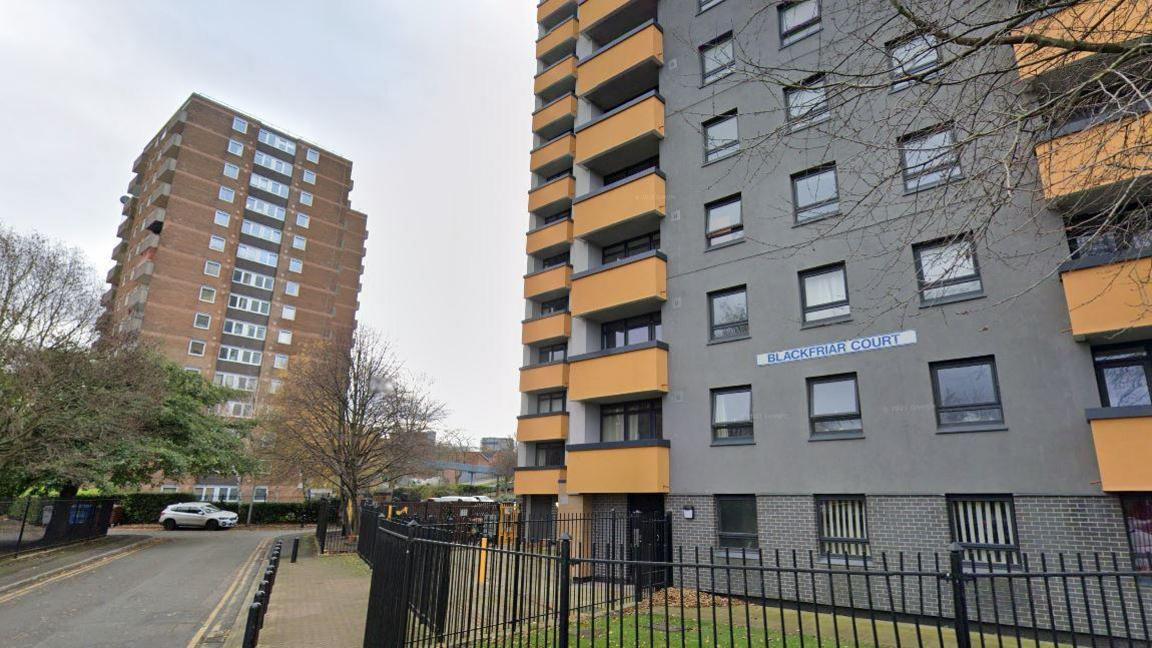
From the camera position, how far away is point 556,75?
28.9 m

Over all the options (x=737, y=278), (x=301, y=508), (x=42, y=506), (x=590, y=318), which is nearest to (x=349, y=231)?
(x=301, y=508)

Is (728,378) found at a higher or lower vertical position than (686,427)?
higher

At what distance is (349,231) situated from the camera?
69688 mm

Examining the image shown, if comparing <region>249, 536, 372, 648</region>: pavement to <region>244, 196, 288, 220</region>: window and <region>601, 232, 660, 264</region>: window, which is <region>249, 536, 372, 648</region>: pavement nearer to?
<region>601, 232, 660, 264</region>: window

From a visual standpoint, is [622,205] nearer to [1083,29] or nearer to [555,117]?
[555,117]

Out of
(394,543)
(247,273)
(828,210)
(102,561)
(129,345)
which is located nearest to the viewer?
(394,543)

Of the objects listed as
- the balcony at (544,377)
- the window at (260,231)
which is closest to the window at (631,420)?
the balcony at (544,377)

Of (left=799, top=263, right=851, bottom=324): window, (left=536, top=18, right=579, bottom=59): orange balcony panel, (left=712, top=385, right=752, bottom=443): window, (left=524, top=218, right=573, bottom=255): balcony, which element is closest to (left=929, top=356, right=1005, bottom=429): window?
(left=799, top=263, right=851, bottom=324): window

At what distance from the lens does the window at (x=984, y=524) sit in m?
11.4

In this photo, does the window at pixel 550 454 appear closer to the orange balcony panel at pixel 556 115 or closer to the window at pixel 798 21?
the orange balcony panel at pixel 556 115

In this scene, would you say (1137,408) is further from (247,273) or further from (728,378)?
(247,273)

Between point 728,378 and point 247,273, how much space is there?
5616 centimetres

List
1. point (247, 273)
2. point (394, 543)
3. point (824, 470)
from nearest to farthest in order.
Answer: point (394, 543), point (824, 470), point (247, 273)

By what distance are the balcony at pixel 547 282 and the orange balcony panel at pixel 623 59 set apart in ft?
23.4
